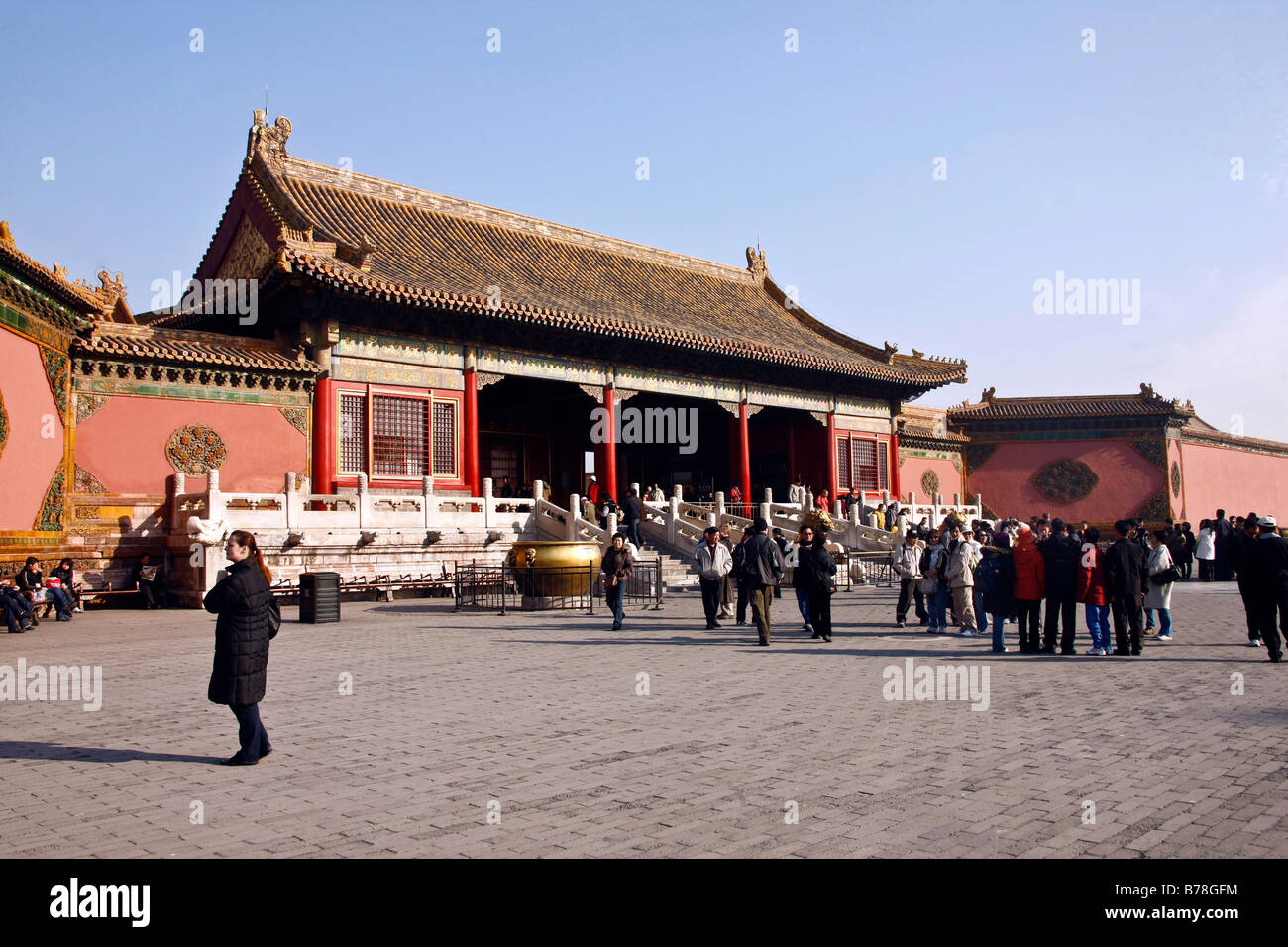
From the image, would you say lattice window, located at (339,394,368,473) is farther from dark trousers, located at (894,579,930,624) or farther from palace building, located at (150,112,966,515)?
dark trousers, located at (894,579,930,624)

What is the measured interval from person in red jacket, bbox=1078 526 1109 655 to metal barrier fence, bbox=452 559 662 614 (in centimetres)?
705

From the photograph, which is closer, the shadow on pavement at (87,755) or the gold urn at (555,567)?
the shadow on pavement at (87,755)

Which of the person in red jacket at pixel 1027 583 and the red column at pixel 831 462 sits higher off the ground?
the red column at pixel 831 462

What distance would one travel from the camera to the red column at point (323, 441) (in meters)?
19.1

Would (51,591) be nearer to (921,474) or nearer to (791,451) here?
(791,451)

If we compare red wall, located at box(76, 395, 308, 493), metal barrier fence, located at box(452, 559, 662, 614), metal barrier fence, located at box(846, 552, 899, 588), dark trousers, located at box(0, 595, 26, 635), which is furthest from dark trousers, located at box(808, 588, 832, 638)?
red wall, located at box(76, 395, 308, 493)

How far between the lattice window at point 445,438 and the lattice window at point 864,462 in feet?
44.6

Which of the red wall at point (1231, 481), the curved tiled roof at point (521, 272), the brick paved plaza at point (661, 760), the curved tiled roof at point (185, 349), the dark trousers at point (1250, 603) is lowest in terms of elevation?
the brick paved plaza at point (661, 760)

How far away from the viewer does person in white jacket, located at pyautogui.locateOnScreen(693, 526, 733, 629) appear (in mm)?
12531

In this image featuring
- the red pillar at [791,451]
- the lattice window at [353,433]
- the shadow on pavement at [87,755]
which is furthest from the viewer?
the red pillar at [791,451]

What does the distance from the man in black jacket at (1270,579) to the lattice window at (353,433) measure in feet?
51.0

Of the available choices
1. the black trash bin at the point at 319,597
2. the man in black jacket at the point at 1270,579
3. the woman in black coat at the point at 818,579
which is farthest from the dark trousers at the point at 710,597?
the man in black jacket at the point at 1270,579

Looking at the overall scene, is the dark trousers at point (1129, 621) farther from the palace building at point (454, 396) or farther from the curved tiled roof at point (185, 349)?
the curved tiled roof at point (185, 349)

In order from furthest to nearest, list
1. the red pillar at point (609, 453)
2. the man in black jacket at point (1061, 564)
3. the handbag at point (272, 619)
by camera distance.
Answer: the red pillar at point (609, 453)
the man in black jacket at point (1061, 564)
the handbag at point (272, 619)
